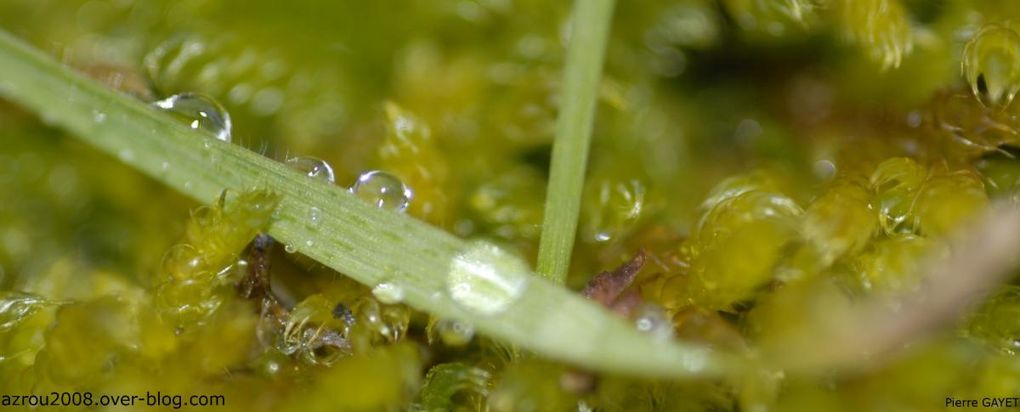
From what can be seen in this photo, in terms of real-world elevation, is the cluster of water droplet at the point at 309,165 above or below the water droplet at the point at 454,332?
above

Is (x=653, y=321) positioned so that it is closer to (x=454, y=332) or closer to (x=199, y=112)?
(x=454, y=332)

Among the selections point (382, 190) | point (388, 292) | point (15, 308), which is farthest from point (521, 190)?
point (15, 308)

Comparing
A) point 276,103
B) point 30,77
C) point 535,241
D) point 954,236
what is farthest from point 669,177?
point 30,77

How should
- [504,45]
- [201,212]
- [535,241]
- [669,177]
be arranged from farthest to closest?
[504,45] → [669,177] → [535,241] → [201,212]

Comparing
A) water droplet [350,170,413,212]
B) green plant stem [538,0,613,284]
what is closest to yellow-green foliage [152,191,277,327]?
water droplet [350,170,413,212]

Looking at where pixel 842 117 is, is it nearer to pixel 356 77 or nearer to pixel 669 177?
pixel 669 177

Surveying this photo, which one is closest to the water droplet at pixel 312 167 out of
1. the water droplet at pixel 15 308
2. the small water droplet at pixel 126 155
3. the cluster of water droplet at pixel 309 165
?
the cluster of water droplet at pixel 309 165

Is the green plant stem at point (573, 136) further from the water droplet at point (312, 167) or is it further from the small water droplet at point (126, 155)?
the small water droplet at point (126, 155)
